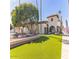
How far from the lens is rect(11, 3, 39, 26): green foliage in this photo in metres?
1.23

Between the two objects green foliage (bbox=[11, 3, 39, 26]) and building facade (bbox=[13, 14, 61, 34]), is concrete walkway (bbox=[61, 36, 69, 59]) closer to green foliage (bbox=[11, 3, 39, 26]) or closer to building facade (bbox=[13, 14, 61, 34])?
building facade (bbox=[13, 14, 61, 34])

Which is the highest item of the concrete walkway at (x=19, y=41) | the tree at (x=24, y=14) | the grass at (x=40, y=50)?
the tree at (x=24, y=14)

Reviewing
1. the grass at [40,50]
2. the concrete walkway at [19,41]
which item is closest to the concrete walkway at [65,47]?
the grass at [40,50]

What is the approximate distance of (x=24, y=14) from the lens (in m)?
1.23

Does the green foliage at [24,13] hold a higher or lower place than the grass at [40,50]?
higher

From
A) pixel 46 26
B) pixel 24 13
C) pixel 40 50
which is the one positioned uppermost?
pixel 24 13

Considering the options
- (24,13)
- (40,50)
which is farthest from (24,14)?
(40,50)

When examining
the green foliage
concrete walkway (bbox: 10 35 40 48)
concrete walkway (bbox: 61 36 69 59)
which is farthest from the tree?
concrete walkway (bbox: 61 36 69 59)

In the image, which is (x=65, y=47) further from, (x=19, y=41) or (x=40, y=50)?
(x=19, y=41)

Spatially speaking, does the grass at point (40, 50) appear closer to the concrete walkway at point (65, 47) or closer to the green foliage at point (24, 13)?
the concrete walkway at point (65, 47)

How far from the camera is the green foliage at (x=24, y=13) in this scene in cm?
123

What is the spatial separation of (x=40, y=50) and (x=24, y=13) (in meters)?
0.31
